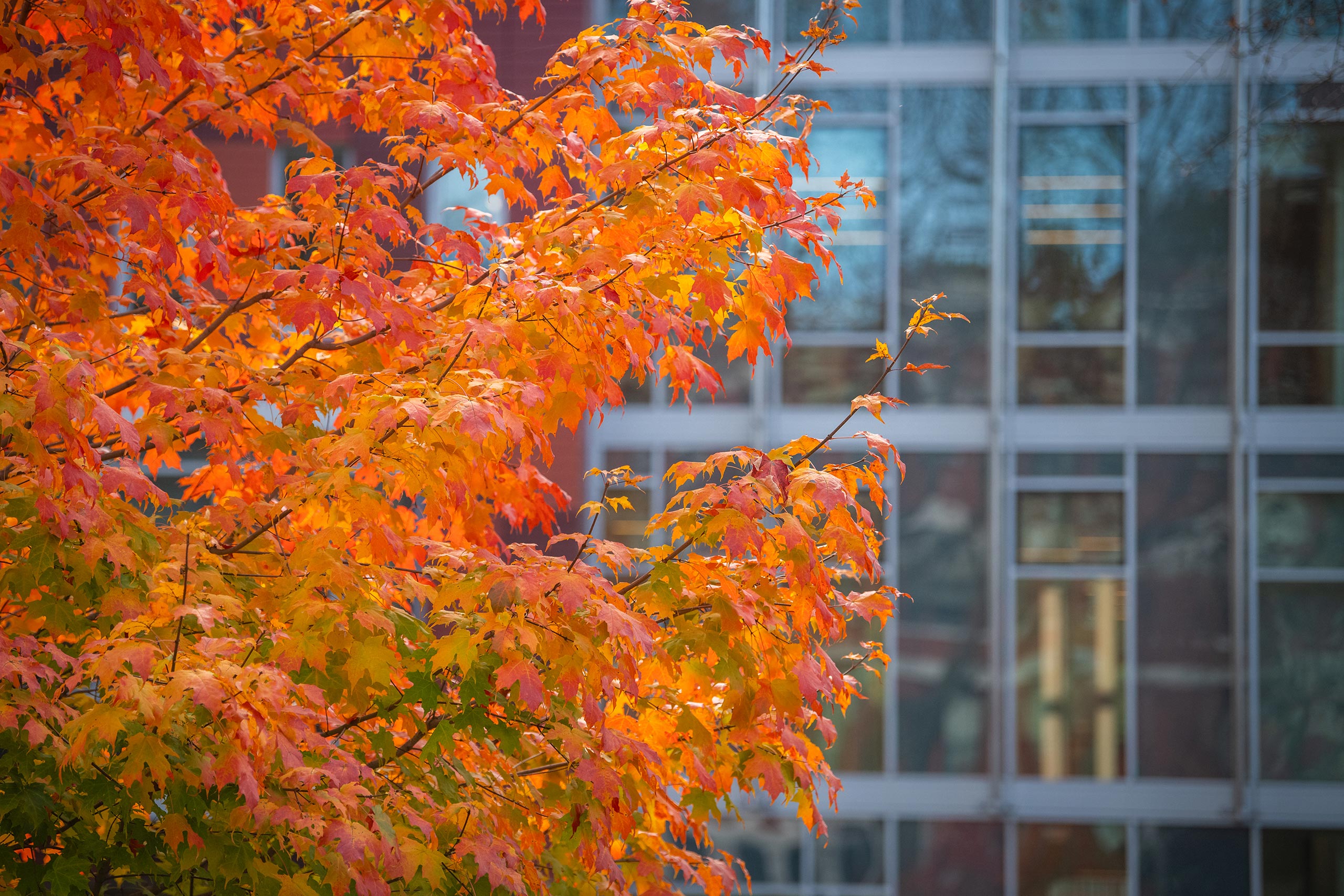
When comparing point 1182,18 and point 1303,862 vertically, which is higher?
point 1182,18

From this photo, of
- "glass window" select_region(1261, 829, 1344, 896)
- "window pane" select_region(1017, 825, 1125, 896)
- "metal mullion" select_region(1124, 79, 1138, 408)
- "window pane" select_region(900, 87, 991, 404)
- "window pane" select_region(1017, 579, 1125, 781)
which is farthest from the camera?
"window pane" select_region(900, 87, 991, 404)

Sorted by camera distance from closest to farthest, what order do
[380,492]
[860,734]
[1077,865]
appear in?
[380,492], [1077,865], [860,734]

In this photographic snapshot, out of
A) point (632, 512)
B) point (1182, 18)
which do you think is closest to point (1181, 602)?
point (632, 512)

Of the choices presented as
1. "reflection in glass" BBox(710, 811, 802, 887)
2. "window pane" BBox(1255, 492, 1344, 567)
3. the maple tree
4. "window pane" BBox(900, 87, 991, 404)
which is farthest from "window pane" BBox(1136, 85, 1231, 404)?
the maple tree

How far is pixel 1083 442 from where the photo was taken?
9016 mm

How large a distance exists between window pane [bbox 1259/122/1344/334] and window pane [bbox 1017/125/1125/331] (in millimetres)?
1169

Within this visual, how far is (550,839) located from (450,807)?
0.74 metres

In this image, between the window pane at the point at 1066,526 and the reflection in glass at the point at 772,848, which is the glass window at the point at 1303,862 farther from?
the reflection in glass at the point at 772,848

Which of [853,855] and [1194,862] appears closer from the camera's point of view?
[1194,862]

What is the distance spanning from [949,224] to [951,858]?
17.3ft

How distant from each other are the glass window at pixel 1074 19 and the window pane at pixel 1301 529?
4.08 meters

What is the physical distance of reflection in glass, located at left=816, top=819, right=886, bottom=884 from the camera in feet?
29.5

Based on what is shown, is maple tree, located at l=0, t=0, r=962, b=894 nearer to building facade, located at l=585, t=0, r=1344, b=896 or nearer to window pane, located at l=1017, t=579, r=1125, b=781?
building facade, located at l=585, t=0, r=1344, b=896

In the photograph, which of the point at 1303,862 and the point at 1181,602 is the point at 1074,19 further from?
the point at 1303,862
